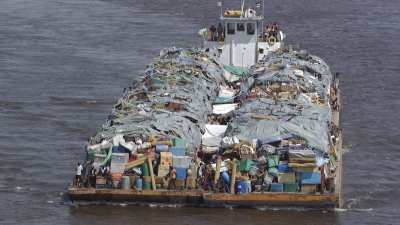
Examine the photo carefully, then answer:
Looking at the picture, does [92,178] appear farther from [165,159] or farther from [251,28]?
[251,28]

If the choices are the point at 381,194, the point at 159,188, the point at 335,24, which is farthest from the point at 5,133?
the point at 335,24

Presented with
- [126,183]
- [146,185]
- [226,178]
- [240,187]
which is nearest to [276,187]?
[240,187]

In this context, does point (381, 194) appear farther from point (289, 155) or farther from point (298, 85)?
point (298, 85)

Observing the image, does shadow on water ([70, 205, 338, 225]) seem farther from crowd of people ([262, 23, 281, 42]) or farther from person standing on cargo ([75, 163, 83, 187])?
crowd of people ([262, 23, 281, 42])

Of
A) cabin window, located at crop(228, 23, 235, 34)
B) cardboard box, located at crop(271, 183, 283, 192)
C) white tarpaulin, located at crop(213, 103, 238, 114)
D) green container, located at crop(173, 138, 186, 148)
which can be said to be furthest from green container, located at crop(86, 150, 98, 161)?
cabin window, located at crop(228, 23, 235, 34)

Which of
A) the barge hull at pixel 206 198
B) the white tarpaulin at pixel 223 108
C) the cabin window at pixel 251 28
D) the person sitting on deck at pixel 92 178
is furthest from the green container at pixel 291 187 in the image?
the cabin window at pixel 251 28
